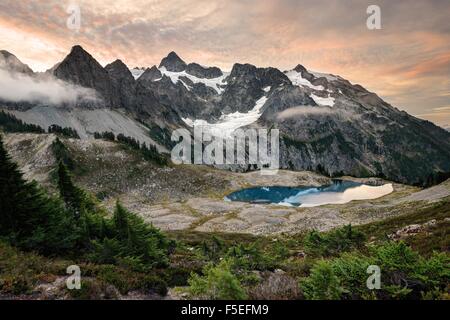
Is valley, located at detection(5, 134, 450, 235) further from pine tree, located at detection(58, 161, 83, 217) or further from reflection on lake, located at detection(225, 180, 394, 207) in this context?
pine tree, located at detection(58, 161, 83, 217)

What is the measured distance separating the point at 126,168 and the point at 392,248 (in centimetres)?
13324

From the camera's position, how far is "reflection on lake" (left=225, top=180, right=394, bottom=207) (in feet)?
440

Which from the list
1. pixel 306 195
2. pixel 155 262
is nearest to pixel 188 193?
pixel 306 195

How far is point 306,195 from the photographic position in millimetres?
153625

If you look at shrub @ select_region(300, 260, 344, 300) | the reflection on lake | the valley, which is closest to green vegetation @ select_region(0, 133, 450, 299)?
shrub @ select_region(300, 260, 344, 300)

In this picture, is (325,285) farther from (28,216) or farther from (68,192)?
(68,192)

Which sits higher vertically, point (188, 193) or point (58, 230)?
point (58, 230)

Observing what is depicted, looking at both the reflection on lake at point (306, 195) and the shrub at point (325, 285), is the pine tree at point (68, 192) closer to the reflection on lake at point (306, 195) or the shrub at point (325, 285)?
the shrub at point (325, 285)

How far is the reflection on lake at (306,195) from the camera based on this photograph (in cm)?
13412

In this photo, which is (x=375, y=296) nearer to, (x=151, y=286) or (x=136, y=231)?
(x=151, y=286)

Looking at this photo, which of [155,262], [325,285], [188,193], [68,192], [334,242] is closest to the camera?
[325,285]

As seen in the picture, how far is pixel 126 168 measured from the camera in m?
138

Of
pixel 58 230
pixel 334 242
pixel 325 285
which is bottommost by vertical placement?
pixel 334 242

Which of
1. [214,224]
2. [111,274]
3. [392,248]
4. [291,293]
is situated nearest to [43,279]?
[111,274]
